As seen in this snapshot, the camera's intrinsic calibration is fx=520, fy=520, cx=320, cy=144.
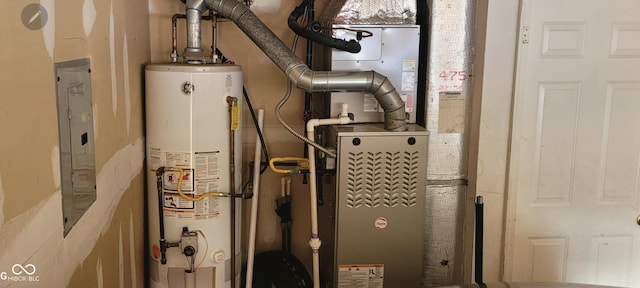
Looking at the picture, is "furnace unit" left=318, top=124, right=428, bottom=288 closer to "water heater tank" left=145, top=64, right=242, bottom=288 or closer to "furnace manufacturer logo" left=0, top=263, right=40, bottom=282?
"water heater tank" left=145, top=64, right=242, bottom=288

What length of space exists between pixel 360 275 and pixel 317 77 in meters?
0.90

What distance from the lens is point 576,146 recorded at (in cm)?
249

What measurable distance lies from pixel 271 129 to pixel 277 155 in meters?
0.14

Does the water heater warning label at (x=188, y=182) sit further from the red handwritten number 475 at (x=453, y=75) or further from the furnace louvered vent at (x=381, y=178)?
the red handwritten number 475 at (x=453, y=75)

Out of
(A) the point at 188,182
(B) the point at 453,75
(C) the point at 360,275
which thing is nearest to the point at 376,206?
(C) the point at 360,275

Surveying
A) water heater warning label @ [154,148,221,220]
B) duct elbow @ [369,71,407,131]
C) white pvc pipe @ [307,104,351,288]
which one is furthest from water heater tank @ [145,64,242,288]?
duct elbow @ [369,71,407,131]

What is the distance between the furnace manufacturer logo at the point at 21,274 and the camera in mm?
1082

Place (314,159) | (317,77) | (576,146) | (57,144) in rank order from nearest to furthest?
(57,144)
(317,77)
(314,159)
(576,146)

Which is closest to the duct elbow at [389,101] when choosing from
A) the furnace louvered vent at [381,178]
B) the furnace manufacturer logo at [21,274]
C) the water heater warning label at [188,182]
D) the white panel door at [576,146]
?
the furnace louvered vent at [381,178]

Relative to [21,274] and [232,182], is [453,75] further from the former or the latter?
[21,274]

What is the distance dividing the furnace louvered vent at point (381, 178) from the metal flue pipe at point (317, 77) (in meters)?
0.14

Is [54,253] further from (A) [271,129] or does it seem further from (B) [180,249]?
(A) [271,129]

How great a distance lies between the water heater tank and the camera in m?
2.24

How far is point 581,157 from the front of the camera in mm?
2508
